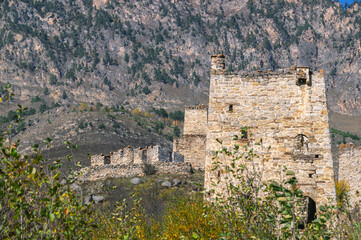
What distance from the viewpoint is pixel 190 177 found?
1501 inches

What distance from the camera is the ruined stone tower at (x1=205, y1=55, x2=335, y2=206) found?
15.3 m

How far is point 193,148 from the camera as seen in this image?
43.5 m

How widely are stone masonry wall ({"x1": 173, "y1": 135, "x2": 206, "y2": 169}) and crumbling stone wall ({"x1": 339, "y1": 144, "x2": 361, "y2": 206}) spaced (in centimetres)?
1159

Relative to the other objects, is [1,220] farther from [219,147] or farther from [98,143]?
[98,143]

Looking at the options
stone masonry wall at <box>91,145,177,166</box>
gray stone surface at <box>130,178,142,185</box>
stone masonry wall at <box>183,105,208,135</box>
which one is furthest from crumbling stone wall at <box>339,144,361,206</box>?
gray stone surface at <box>130,178,142,185</box>

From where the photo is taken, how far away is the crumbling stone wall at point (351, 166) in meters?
33.8

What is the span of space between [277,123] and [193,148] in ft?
91.4

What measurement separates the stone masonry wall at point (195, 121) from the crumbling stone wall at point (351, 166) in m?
13.9

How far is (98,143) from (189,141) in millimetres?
44512

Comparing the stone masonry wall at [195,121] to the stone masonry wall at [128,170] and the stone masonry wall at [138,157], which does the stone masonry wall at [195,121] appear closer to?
the stone masonry wall at [138,157]

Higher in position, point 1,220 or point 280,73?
point 280,73

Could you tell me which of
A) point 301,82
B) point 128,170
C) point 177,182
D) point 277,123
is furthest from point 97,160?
point 301,82

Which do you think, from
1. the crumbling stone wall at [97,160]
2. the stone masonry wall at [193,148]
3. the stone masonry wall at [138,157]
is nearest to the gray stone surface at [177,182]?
the stone masonry wall at [138,157]

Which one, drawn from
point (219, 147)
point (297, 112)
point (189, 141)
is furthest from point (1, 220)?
point (189, 141)
